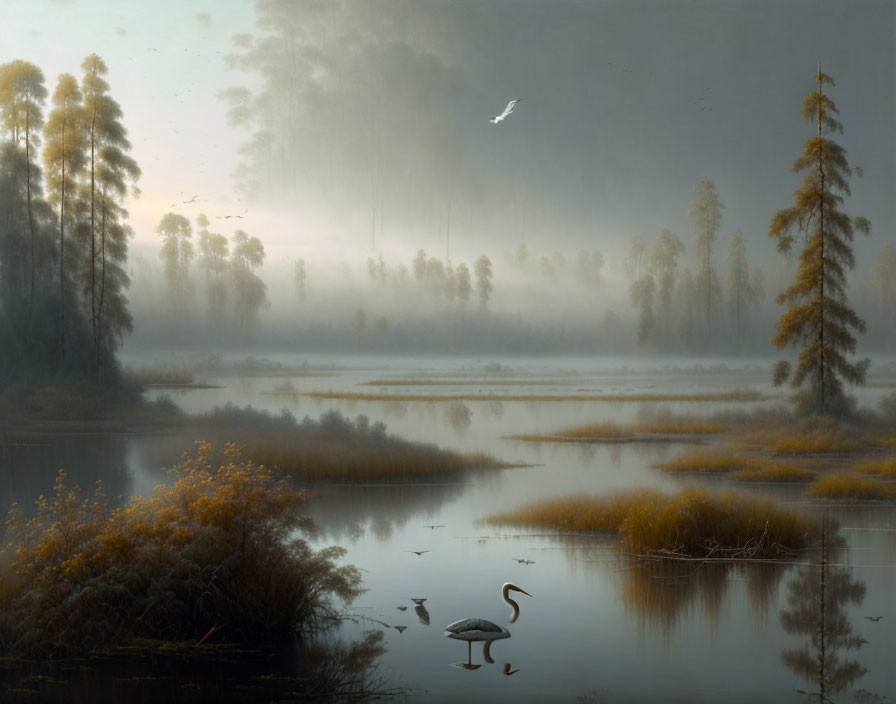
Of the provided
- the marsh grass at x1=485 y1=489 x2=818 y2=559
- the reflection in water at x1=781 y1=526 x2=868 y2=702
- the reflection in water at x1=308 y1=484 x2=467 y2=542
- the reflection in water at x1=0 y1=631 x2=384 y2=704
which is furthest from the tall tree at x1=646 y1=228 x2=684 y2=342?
the reflection in water at x1=0 y1=631 x2=384 y2=704

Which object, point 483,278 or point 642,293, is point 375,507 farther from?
point 642,293

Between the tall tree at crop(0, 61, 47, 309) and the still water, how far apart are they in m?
9.79

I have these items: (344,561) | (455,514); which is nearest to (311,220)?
(455,514)

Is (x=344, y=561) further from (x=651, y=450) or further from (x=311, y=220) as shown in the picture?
(x=311, y=220)

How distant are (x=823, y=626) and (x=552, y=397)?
2698 cm

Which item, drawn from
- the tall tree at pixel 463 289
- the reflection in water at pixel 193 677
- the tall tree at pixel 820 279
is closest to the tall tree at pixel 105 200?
the tall tree at pixel 463 289

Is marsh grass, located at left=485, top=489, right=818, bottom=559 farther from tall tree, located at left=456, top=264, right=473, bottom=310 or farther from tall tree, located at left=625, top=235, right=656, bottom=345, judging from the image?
tall tree, located at left=456, top=264, right=473, bottom=310

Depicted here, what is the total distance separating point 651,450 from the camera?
2644 cm

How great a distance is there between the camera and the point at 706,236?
36594 mm

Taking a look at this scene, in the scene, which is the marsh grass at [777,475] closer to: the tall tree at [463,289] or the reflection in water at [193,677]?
the reflection in water at [193,677]

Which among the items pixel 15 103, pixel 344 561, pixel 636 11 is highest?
pixel 636 11

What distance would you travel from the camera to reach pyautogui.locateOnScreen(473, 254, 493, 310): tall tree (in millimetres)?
37125

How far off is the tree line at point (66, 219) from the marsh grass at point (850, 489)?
20.5m

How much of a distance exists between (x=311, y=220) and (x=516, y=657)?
29840 mm
